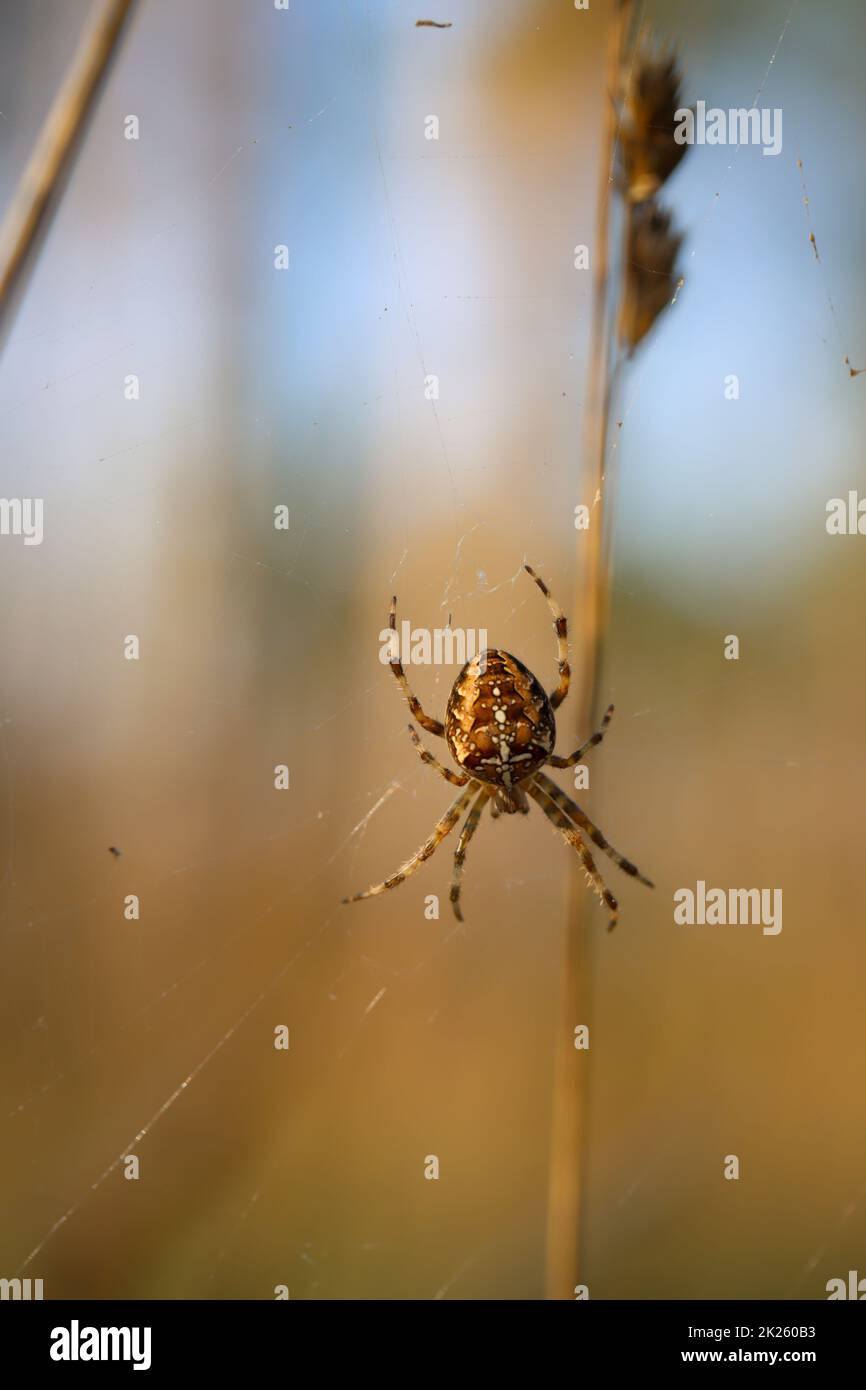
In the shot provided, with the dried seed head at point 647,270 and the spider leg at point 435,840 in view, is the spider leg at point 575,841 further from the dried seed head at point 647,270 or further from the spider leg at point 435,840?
the dried seed head at point 647,270

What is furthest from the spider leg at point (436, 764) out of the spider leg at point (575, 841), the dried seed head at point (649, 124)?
the dried seed head at point (649, 124)

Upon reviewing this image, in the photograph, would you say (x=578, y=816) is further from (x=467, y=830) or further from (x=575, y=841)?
(x=467, y=830)

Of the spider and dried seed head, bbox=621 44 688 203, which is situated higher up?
dried seed head, bbox=621 44 688 203

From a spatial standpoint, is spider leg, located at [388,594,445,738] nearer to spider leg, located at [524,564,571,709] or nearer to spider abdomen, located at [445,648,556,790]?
spider abdomen, located at [445,648,556,790]

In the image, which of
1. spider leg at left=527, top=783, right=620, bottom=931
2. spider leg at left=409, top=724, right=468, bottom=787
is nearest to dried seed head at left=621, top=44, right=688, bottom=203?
spider leg at left=409, top=724, right=468, bottom=787

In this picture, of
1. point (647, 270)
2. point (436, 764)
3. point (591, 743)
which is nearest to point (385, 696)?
point (436, 764)

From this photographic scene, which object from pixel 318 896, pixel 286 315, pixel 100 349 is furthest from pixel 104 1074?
pixel 286 315
